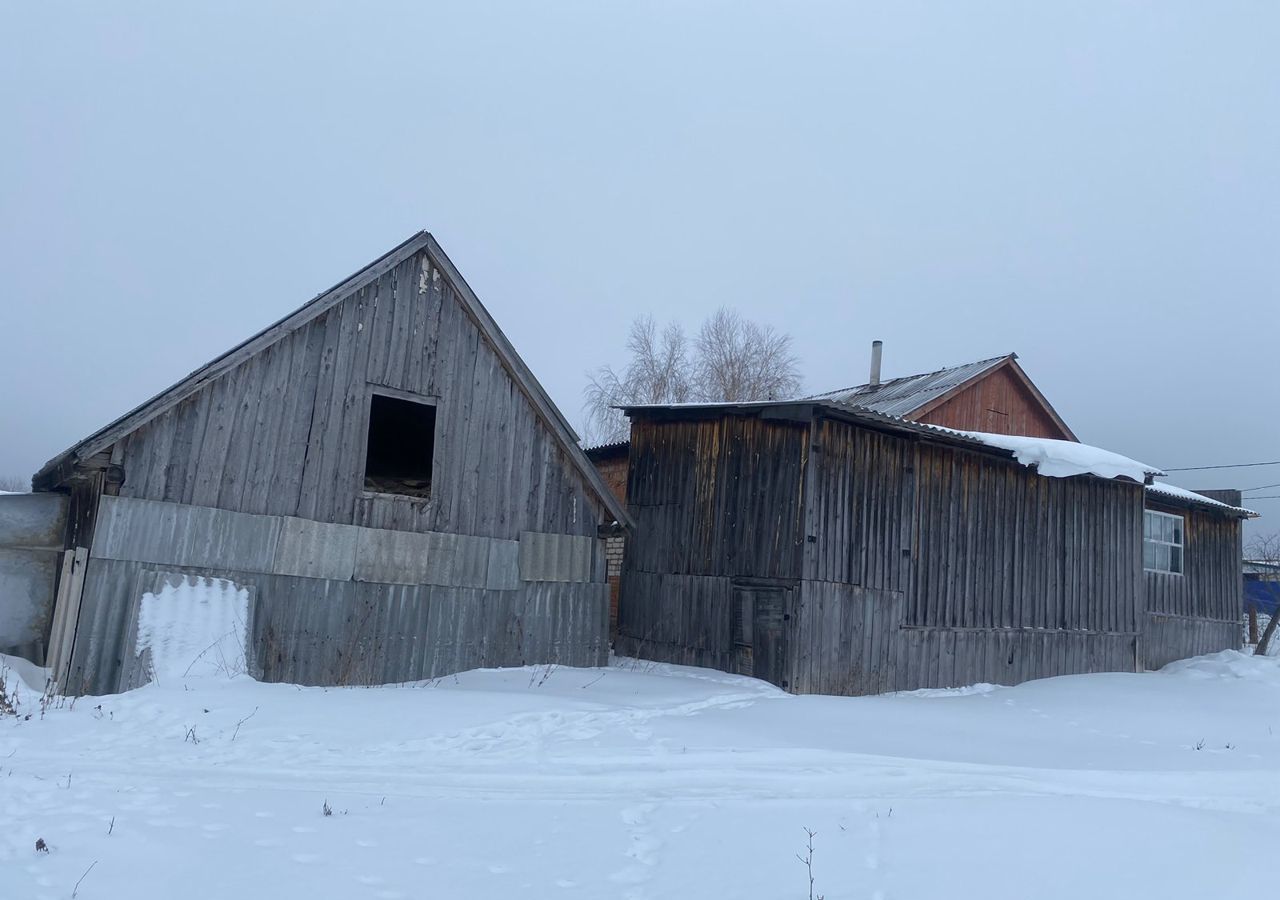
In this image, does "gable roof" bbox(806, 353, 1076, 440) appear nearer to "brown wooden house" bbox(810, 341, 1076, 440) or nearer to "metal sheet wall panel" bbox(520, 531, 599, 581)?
"brown wooden house" bbox(810, 341, 1076, 440)

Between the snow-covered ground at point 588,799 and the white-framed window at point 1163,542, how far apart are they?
9.87 meters

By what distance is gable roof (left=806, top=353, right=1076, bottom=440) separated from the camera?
22859mm

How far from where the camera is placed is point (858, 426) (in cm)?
1461

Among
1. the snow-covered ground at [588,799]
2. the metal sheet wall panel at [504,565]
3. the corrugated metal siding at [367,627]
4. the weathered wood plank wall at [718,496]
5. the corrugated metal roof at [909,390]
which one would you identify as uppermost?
the corrugated metal roof at [909,390]

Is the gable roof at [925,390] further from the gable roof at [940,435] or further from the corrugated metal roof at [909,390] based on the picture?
the gable roof at [940,435]

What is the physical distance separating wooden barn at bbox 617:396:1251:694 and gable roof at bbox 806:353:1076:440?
4.84 m

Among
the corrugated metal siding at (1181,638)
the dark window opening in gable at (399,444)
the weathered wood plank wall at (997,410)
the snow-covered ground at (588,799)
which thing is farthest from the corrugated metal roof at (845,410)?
the weathered wood plank wall at (997,410)

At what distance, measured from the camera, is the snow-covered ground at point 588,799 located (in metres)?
5.45

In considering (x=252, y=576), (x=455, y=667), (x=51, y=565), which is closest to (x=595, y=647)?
(x=455, y=667)

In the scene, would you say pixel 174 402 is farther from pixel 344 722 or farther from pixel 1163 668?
pixel 1163 668

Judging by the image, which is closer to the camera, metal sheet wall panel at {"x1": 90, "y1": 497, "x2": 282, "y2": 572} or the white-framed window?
metal sheet wall panel at {"x1": 90, "y1": 497, "x2": 282, "y2": 572}

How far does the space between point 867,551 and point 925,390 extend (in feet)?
35.5

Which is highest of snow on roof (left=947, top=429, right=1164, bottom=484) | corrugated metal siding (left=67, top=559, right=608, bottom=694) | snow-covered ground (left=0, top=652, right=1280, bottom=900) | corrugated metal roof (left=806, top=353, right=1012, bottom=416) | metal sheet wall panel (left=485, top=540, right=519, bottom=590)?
corrugated metal roof (left=806, top=353, right=1012, bottom=416)

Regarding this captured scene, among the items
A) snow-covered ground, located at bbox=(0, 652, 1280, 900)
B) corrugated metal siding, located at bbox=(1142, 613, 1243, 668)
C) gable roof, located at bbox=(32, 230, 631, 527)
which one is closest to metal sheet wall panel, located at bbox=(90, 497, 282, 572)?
gable roof, located at bbox=(32, 230, 631, 527)
